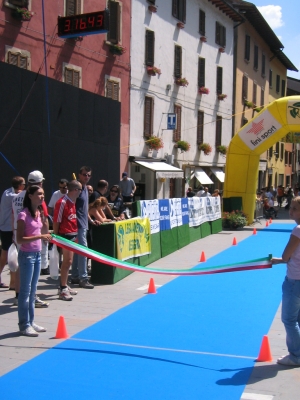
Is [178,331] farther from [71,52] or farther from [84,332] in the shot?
[71,52]

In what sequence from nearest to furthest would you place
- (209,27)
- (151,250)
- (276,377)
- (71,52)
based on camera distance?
1. (276,377)
2. (151,250)
3. (71,52)
4. (209,27)

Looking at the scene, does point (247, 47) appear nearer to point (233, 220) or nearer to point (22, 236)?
point (233, 220)

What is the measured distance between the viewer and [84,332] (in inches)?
281

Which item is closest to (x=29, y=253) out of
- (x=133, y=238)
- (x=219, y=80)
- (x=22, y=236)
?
(x=22, y=236)

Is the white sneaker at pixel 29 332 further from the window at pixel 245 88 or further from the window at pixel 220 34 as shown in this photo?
the window at pixel 245 88

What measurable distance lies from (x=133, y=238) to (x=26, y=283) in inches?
198

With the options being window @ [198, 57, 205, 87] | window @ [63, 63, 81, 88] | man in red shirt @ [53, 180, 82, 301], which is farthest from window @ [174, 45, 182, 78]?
man in red shirt @ [53, 180, 82, 301]

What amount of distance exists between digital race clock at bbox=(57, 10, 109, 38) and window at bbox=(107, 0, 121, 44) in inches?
180

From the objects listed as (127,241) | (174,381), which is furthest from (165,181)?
(174,381)

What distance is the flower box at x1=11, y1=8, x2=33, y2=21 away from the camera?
17.9 meters

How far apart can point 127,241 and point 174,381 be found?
19.2 feet

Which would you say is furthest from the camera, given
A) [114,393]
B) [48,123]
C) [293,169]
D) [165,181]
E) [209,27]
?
[293,169]

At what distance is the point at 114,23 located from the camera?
2397cm

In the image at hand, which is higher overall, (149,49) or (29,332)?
(149,49)
